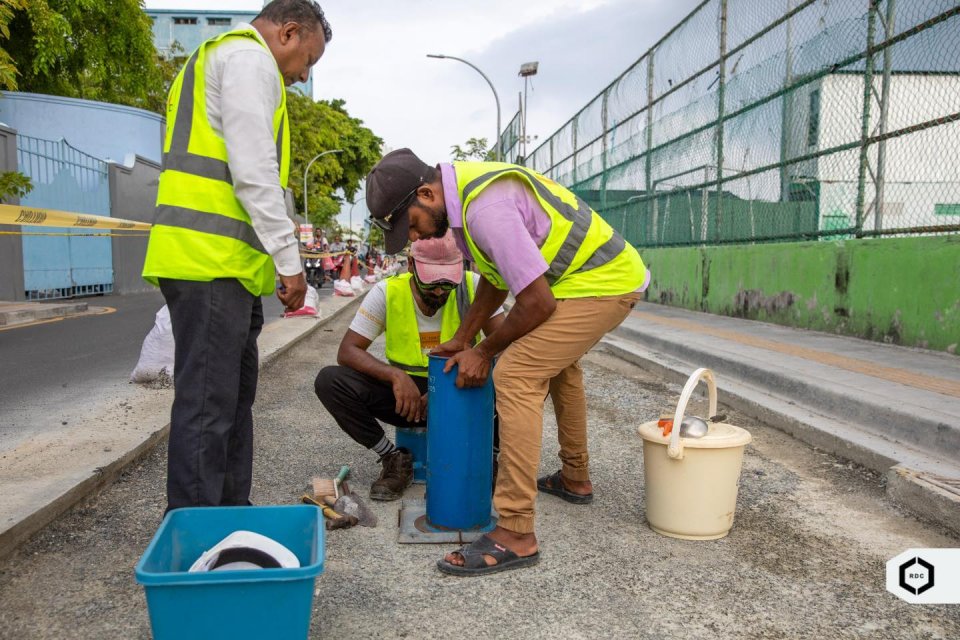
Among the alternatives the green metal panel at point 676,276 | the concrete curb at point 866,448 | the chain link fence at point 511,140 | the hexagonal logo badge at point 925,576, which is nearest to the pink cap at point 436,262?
the hexagonal logo badge at point 925,576

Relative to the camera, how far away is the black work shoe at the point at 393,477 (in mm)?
3244

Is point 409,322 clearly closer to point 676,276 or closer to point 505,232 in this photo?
point 505,232

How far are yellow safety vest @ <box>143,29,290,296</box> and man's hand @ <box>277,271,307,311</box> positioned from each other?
14 cm

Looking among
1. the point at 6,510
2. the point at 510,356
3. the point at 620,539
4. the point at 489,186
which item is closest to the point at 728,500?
the point at 620,539

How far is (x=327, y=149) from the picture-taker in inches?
1658

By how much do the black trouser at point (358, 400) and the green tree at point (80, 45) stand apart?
14881mm

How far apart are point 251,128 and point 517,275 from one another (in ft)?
3.03

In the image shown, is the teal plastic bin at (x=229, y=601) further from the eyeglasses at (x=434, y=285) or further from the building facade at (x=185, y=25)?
the building facade at (x=185, y=25)

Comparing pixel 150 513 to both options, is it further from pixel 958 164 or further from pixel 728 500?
pixel 958 164

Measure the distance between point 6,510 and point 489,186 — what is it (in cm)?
204

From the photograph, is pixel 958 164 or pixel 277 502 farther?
pixel 958 164

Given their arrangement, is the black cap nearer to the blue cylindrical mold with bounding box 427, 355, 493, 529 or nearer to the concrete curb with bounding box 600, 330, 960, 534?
the blue cylindrical mold with bounding box 427, 355, 493, 529

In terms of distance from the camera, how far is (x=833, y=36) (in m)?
7.17

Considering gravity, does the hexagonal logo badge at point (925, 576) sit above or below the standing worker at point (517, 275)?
below
